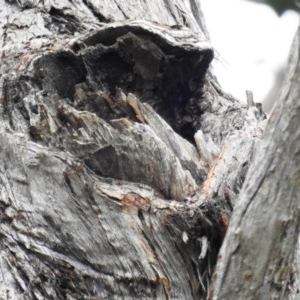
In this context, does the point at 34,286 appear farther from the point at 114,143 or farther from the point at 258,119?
the point at 258,119

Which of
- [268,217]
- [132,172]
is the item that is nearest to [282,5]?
[132,172]

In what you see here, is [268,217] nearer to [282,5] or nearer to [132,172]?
[132,172]

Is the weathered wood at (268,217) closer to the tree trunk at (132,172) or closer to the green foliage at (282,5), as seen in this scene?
the tree trunk at (132,172)

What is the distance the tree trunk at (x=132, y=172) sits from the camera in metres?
1.06

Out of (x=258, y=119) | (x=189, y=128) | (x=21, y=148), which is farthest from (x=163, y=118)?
(x=21, y=148)

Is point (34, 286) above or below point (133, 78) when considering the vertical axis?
below

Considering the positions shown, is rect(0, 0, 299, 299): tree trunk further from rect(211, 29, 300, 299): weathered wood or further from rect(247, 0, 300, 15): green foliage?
rect(247, 0, 300, 15): green foliage

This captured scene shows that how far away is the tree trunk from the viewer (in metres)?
1.06

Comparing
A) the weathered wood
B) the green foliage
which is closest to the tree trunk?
the weathered wood

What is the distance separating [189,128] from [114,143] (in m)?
0.27

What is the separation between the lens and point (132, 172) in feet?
4.52

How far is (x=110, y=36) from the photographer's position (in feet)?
5.14

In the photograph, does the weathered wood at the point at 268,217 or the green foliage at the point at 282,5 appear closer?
the weathered wood at the point at 268,217

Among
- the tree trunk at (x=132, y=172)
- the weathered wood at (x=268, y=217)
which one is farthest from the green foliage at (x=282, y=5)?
the weathered wood at (x=268, y=217)
